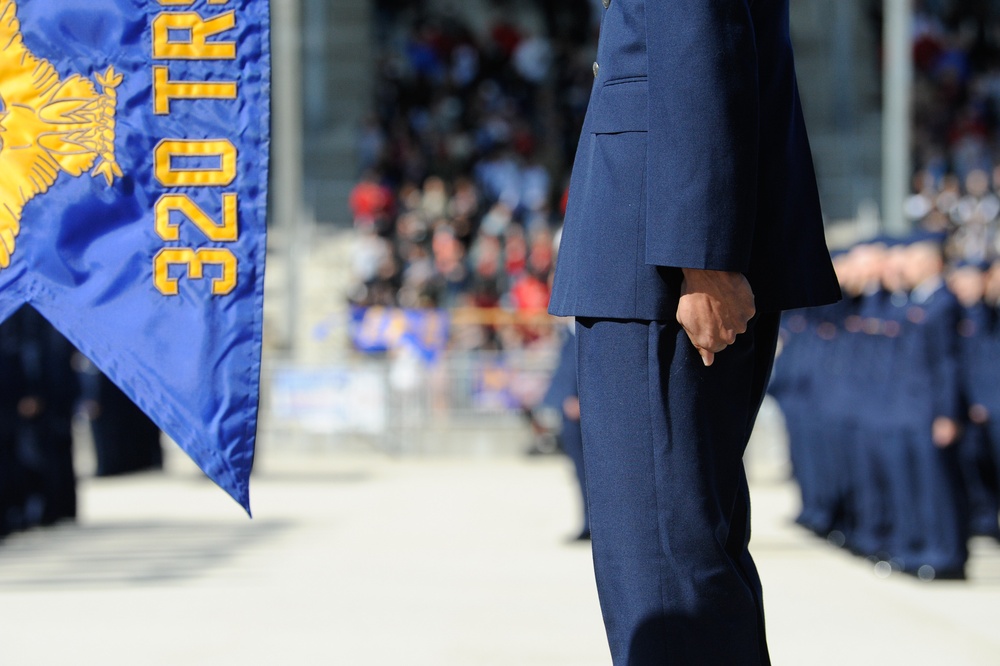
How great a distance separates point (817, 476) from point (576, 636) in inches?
176

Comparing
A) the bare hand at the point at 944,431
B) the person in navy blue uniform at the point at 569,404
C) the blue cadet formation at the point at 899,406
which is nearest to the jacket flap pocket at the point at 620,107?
the blue cadet formation at the point at 899,406

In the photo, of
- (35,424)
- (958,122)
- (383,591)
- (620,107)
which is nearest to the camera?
(620,107)

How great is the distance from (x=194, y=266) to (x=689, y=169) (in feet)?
3.89

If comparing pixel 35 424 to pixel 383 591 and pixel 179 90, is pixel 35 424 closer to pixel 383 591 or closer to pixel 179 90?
pixel 383 591

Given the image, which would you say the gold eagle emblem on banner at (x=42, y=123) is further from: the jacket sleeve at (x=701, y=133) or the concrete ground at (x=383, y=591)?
the concrete ground at (x=383, y=591)

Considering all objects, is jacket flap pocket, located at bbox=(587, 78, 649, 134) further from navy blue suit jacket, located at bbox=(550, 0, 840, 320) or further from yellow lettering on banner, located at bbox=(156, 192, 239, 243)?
yellow lettering on banner, located at bbox=(156, 192, 239, 243)

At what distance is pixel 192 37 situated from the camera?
374 centimetres

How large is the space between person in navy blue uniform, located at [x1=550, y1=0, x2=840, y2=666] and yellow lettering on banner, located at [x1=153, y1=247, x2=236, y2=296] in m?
0.79

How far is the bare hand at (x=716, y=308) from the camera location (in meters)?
3.21

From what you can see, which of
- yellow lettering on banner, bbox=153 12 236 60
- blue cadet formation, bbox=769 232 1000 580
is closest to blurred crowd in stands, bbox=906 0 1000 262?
blue cadet formation, bbox=769 232 1000 580

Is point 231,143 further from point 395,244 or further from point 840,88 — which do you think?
point 840,88

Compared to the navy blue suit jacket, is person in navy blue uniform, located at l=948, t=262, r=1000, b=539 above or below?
below

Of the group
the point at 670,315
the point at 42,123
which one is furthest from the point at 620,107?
the point at 42,123

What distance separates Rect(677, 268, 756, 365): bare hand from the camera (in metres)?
3.21
